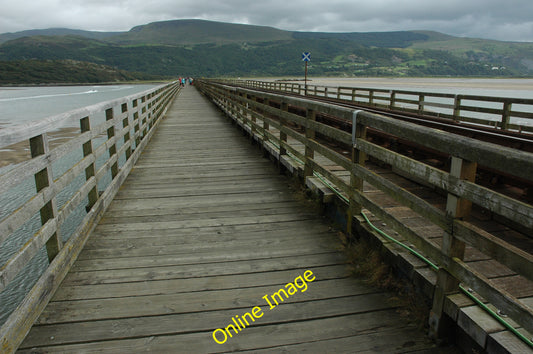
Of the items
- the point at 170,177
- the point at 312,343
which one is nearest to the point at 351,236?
the point at 312,343

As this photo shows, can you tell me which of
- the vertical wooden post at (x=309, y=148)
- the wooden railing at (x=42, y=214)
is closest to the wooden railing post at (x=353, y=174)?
the vertical wooden post at (x=309, y=148)

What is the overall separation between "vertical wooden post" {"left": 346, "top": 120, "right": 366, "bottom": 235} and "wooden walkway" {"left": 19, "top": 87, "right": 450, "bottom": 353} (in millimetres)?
307

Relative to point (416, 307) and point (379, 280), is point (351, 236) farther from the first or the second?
point (416, 307)

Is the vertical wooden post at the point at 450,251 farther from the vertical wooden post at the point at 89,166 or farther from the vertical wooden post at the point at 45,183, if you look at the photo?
the vertical wooden post at the point at 89,166

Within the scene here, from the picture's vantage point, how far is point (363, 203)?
3.39 meters

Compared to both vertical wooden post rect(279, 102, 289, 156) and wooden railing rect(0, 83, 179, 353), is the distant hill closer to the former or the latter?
vertical wooden post rect(279, 102, 289, 156)

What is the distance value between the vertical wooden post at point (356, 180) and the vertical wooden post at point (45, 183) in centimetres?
236

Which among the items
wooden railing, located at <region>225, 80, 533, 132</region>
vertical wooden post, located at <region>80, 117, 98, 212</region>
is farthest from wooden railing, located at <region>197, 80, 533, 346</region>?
wooden railing, located at <region>225, 80, 533, 132</region>

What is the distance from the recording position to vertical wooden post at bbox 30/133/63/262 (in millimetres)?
2875

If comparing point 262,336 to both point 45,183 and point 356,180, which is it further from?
point 45,183

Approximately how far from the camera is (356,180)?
11.6 feet

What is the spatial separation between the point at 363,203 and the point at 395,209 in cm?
61

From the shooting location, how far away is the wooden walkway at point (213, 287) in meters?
2.49

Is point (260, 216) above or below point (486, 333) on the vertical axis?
below
